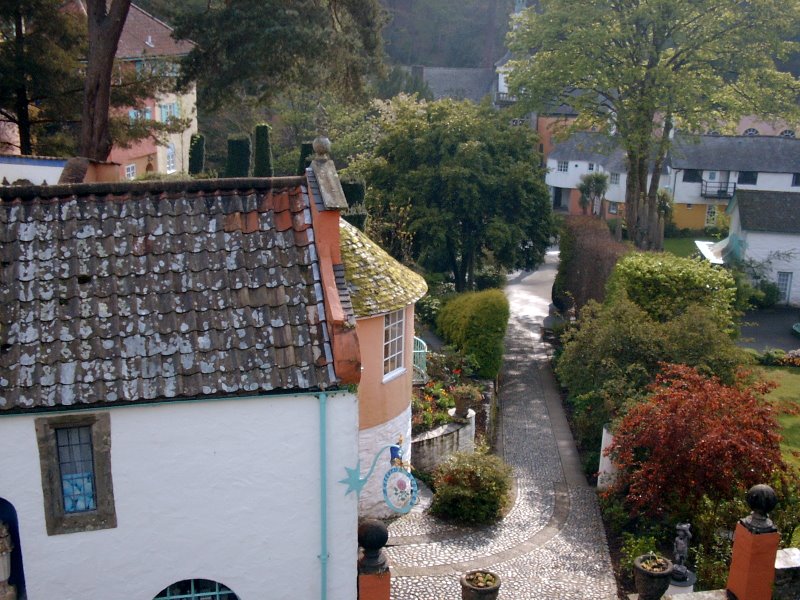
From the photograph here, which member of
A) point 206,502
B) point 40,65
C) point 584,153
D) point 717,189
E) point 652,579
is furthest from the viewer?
point 584,153

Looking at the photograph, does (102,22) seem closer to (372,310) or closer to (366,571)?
(372,310)

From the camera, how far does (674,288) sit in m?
24.7

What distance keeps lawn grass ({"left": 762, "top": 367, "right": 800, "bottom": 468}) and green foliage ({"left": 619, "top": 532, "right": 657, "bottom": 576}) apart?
5711 millimetres

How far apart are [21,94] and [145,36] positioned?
1813 cm

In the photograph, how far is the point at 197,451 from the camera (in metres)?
10.3

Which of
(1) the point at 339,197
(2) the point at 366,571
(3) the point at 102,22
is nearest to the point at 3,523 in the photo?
(2) the point at 366,571

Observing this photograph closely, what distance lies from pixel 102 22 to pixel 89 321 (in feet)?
52.9

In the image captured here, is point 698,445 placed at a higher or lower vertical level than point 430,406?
higher

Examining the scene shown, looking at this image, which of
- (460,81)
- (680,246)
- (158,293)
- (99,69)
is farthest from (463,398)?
(460,81)

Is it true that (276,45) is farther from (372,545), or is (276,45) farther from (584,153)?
(584,153)

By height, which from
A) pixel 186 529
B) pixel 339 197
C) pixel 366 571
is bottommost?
pixel 366 571

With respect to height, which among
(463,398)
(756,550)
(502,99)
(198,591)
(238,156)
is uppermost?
(502,99)

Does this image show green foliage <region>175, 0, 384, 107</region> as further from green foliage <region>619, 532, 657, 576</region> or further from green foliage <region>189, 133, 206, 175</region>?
green foliage <region>619, 532, 657, 576</region>

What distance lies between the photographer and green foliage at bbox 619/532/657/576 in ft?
52.3
